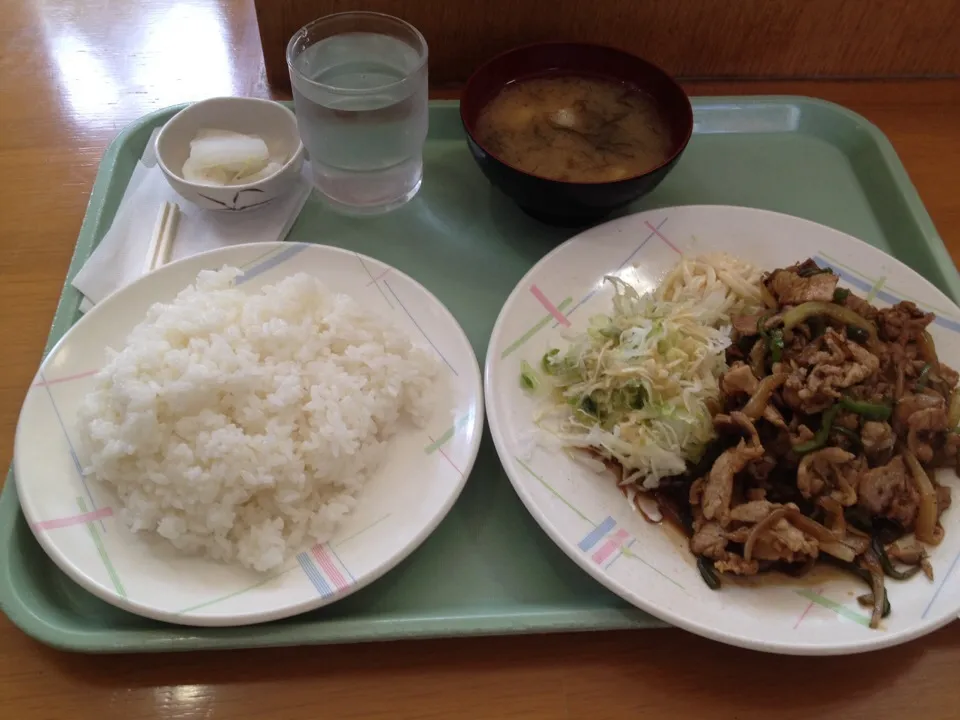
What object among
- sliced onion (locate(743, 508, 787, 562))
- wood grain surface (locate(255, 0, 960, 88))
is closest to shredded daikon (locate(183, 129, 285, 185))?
wood grain surface (locate(255, 0, 960, 88))

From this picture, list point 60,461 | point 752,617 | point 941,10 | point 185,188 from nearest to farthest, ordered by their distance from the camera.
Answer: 1. point 752,617
2. point 60,461
3. point 185,188
4. point 941,10

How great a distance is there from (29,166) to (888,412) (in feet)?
7.32

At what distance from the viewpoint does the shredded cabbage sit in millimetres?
1429

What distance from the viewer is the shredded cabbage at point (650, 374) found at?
1.43 meters

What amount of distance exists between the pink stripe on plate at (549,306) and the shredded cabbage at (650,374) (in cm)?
5

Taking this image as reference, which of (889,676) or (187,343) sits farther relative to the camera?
(187,343)

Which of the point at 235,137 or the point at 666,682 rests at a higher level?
the point at 235,137

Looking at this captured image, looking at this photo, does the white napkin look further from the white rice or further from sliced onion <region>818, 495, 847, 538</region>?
sliced onion <region>818, 495, 847, 538</region>

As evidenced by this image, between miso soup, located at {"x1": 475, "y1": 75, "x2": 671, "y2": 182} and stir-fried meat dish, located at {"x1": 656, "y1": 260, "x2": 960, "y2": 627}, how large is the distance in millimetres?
582

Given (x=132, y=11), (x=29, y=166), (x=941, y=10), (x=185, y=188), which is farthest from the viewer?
(x=132, y=11)

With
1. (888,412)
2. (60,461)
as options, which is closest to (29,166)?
(60,461)

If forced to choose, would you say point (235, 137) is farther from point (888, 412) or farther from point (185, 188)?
point (888, 412)

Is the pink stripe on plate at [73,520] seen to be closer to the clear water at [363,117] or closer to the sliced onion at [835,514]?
the clear water at [363,117]

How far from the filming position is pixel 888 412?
53.2 inches
